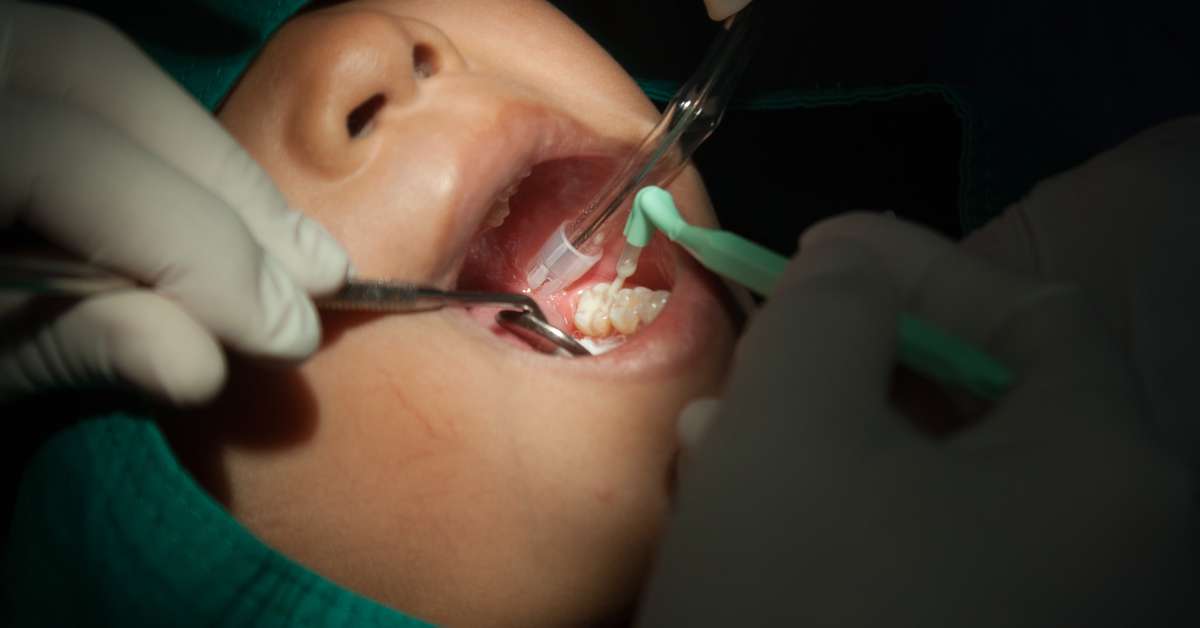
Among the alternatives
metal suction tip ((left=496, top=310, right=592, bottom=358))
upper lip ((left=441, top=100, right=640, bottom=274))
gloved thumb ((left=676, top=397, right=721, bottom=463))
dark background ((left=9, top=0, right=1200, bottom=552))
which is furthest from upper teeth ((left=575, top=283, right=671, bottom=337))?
dark background ((left=9, top=0, right=1200, bottom=552))

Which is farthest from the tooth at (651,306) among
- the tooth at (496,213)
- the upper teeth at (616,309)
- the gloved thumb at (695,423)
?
the gloved thumb at (695,423)

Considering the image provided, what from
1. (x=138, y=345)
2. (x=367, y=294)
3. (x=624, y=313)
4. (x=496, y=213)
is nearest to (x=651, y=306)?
(x=624, y=313)

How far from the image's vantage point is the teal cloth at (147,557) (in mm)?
641

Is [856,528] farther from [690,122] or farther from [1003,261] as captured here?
[690,122]

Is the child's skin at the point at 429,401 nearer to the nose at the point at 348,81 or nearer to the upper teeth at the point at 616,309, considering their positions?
the nose at the point at 348,81

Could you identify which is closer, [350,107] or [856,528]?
[856,528]

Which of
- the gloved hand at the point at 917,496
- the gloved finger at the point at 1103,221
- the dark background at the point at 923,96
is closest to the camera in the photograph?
the gloved hand at the point at 917,496

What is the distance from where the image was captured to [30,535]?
0.73 metres

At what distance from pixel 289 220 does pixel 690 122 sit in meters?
0.55

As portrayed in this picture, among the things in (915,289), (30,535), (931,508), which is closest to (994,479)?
(931,508)

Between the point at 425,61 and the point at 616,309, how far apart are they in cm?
43

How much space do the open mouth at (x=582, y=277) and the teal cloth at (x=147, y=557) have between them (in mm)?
395

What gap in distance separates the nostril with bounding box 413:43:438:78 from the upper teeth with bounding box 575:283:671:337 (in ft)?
1.36

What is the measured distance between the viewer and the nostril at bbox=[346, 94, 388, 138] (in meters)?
0.75
